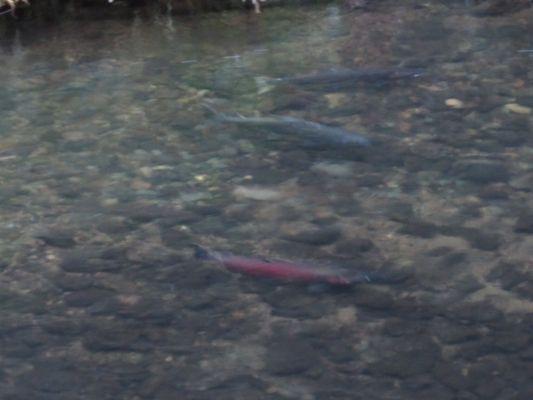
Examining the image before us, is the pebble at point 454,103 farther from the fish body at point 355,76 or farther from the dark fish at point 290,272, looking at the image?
the dark fish at point 290,272

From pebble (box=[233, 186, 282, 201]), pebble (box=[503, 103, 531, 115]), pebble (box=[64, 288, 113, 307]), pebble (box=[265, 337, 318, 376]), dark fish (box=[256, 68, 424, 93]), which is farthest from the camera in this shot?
dark fish (box=[256, 68, 424, 93])

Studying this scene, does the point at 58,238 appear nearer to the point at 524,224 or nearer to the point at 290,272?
the point at 290,272

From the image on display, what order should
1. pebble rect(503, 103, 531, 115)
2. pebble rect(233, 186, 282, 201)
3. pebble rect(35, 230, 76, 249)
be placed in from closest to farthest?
pebble rect(35, 230, 76, 249)
pebble rect(233, 186, 282, 201)
pebble rect(503, 103, 531, 115)

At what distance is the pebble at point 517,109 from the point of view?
661 cm

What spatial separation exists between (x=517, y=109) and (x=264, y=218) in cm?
218

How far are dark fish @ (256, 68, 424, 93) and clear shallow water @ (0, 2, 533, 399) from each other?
9 cm

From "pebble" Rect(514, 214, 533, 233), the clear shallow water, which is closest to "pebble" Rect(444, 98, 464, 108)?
the clear shallow water

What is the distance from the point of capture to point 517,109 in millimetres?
6656

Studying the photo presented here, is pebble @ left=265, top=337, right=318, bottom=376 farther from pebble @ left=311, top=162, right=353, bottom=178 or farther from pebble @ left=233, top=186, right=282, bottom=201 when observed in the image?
pebble @ left=311, top=162, right=353, bottom=178

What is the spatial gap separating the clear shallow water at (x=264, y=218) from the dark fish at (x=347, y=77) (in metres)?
0.09

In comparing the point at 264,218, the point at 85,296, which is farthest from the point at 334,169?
the point at 85,296

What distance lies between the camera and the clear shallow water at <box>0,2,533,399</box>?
427 centimetres

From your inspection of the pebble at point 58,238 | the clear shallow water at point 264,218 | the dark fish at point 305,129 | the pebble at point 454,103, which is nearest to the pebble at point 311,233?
the clear shallow water at point 264,218

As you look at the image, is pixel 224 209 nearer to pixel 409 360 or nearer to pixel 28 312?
pixel 28 312
